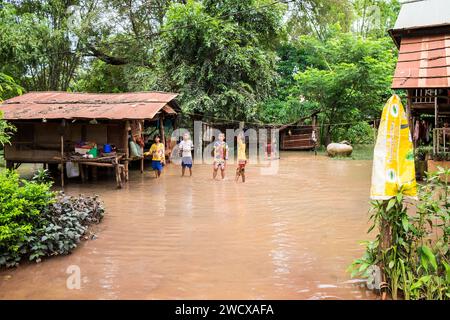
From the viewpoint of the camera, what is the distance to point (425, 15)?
454 inches

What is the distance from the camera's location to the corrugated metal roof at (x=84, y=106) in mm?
12773

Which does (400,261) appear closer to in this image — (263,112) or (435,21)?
(435,21)

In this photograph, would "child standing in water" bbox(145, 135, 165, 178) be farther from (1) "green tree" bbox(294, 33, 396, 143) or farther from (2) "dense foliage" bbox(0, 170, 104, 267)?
(1) "green tree" bbox(294, 33, 396, 143)

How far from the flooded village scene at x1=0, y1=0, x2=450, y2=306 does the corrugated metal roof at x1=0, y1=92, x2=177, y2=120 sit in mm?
100

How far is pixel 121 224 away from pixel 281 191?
5.22 metres

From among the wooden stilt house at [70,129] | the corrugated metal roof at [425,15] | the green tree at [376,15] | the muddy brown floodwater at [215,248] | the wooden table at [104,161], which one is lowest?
the muddy brown floodwater at [215,248]

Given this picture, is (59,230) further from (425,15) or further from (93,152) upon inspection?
(425,15)

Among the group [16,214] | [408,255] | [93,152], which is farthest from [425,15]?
[16,214]

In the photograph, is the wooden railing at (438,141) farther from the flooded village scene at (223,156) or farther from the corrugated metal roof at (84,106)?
the corrugated metal roof at (84,106)

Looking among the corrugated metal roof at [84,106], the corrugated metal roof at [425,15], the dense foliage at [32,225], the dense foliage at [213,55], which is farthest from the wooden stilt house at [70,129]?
the corrugated metal roof at [425,15]

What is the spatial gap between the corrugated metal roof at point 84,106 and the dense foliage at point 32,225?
5809mm

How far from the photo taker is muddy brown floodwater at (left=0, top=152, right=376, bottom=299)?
5.33 meters

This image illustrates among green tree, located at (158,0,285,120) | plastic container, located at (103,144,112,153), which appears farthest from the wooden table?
green tree, located at (158,0,285,120)
